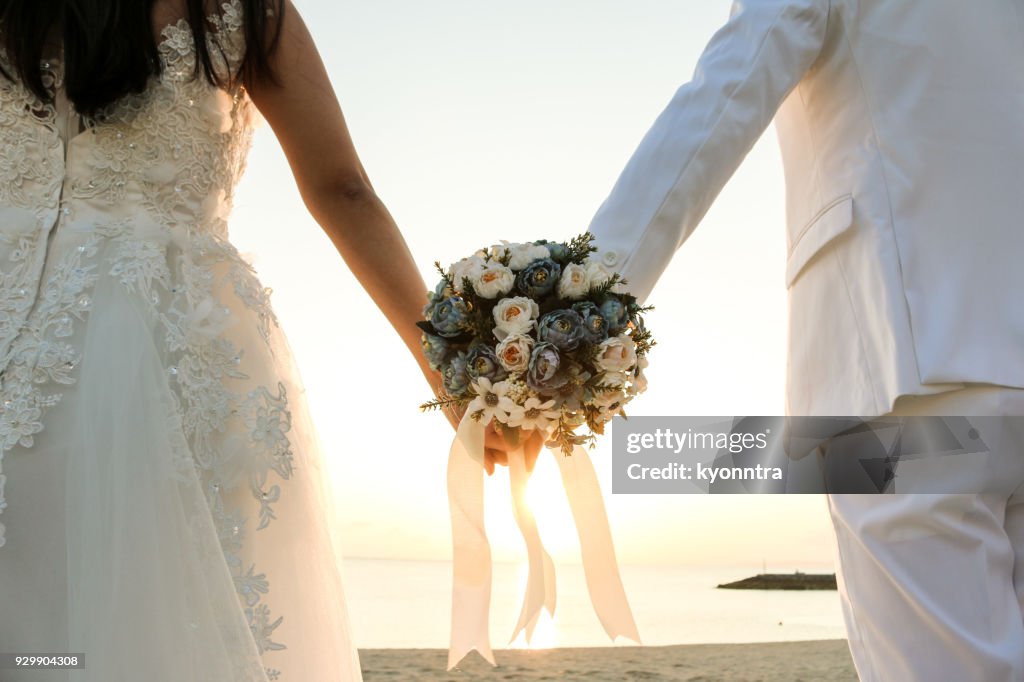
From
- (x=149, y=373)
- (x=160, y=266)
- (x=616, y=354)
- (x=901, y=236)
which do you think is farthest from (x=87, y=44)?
(x=901, y=236)

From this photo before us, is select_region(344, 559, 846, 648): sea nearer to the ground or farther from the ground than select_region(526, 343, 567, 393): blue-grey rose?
nearer to the ground

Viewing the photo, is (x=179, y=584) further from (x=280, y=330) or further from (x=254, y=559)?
(x=280, y=330)

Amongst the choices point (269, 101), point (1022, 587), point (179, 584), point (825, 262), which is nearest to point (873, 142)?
point (825, 262)

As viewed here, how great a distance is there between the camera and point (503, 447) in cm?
217

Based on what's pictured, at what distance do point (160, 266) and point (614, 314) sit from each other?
97 centimetres

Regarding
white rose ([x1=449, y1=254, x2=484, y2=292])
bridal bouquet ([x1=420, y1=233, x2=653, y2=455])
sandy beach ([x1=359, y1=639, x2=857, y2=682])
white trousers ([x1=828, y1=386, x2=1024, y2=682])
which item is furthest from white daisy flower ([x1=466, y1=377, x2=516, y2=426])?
sandy beach ([x1=359, y1=639, x2=857, y2=682])

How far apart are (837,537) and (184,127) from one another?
178 centimetres

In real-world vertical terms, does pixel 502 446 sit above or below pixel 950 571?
above

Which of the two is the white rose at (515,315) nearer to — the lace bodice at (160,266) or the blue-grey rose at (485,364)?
the blue-grey rose at (485,364)

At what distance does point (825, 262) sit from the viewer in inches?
93.2

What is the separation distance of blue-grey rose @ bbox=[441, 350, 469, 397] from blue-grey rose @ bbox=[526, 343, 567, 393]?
0.48ft

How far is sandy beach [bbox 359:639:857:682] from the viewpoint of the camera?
9875 millimetres

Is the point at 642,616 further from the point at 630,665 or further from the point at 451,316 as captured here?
the point at 451,316

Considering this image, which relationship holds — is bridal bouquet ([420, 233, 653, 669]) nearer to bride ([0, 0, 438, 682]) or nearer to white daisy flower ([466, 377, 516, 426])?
white daisy flower ([466, 377, 516, 426])
